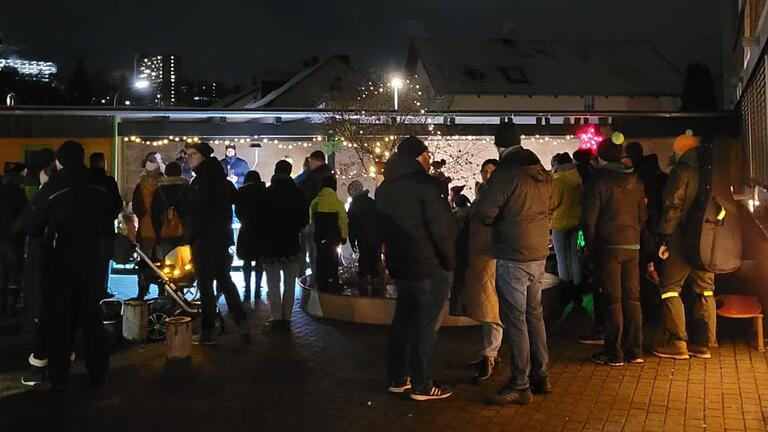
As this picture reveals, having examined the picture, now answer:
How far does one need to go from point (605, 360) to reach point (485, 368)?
4.17 ft

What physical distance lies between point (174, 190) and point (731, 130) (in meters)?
14.0

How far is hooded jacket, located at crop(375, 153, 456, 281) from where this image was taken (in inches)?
237

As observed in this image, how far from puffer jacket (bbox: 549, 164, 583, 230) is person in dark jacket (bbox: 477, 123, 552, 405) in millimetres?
2917

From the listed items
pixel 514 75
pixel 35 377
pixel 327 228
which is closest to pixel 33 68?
pixel 514 75

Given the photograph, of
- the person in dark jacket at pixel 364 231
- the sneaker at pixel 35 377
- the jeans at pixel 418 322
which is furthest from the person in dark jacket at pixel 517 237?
the person in dark jacket at pixel 364 231

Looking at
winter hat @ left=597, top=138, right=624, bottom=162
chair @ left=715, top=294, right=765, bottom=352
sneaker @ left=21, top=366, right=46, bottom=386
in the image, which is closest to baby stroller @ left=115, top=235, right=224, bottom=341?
sneaker @ left=21, top=366, right=46, bottom=386

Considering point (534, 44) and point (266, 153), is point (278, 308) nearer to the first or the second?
point (266, 153)

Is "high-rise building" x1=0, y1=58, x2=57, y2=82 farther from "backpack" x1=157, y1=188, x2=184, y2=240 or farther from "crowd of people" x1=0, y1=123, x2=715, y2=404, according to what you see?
"crowd of people" x1=0, y1=123, x2=715, y2=404

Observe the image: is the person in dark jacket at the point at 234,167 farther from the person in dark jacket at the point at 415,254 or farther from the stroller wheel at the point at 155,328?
the person in dark jacket at the point at 415,254

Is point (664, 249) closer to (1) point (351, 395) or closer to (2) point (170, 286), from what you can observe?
(1) point (351, 395)

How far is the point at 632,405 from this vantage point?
6066mm

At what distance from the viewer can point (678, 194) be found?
7246 mm

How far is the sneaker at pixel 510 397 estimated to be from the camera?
6031 millimetres

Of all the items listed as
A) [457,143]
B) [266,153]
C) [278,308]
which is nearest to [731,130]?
[457,143]
